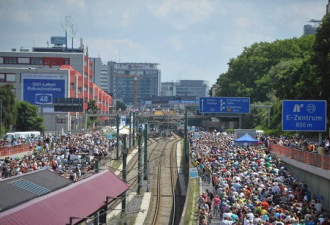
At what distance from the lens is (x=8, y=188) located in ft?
68.3

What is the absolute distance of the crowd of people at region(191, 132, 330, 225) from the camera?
24156 millimetres

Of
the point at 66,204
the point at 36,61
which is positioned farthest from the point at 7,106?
the point at 66,204

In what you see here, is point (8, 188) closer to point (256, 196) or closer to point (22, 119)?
point (256, 196)

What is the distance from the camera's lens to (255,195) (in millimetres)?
28719

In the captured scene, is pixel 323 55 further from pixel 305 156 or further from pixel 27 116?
pixel 27 116

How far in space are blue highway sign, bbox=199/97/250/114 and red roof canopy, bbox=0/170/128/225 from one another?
1711 inches

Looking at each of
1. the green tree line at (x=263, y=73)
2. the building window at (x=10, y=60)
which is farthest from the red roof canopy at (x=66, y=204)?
the building window at (x=10, y=60)

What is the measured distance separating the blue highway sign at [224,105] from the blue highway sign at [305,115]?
30.5 m

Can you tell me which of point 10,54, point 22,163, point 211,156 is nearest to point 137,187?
point 211,156

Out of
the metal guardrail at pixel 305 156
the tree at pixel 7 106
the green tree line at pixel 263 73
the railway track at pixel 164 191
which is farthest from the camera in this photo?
the green tree line at pixel 263 73

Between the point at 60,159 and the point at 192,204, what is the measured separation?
1345cm

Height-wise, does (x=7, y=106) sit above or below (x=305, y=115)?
above

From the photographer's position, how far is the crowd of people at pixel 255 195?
79.3 feet

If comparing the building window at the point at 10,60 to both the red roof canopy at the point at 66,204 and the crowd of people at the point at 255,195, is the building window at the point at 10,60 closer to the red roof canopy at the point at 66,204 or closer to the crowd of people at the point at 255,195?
the crowd of people at the point at 255,195
